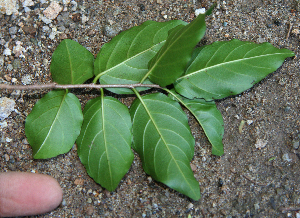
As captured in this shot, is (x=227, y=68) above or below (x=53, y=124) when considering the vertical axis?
above

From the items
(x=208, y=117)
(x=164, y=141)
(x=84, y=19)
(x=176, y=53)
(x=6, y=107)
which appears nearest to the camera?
(x=176, y=53)

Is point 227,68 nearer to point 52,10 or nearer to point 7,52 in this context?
point 52,10

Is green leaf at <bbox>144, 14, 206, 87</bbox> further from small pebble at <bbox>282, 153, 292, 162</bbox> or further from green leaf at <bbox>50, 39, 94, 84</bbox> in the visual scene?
small pebble at <bbox>282, 153, 292, 162</bbox>

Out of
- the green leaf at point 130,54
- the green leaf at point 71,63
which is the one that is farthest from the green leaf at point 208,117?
the green leaf at point 71,63

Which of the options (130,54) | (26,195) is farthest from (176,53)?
(26,195)

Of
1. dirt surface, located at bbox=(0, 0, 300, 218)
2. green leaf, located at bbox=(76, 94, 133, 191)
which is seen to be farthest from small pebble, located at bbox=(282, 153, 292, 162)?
green leaf, located at bbox=(76, 94, 133, 191)

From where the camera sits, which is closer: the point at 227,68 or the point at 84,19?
the point at 227,68

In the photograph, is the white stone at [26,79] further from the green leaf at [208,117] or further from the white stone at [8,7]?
the green leaf at [208,117]
